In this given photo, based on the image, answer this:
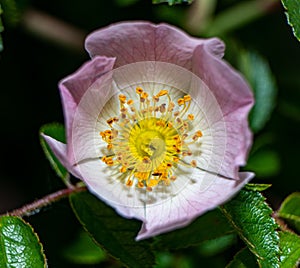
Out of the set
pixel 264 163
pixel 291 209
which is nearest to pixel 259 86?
pixel 264 163

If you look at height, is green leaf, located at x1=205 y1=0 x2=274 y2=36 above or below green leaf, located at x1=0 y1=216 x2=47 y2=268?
above

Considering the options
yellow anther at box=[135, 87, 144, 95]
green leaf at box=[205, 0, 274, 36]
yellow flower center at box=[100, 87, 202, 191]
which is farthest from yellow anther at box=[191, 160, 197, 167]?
green leaf at box=[205, 0, 274, 36]

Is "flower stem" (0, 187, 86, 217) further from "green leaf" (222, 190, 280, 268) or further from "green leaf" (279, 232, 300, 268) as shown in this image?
"green leaf" (279, 232, 300, 268)

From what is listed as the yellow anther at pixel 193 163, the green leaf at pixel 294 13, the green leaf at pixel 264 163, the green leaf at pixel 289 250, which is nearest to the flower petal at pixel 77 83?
the yellow anther at pixel 193 163

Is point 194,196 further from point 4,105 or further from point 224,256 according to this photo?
point 4,105

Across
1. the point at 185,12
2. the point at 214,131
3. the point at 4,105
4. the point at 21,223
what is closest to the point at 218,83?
the point at 214,131

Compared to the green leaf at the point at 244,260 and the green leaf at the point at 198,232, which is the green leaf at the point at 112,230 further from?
the green leaf at the point at 244,260
